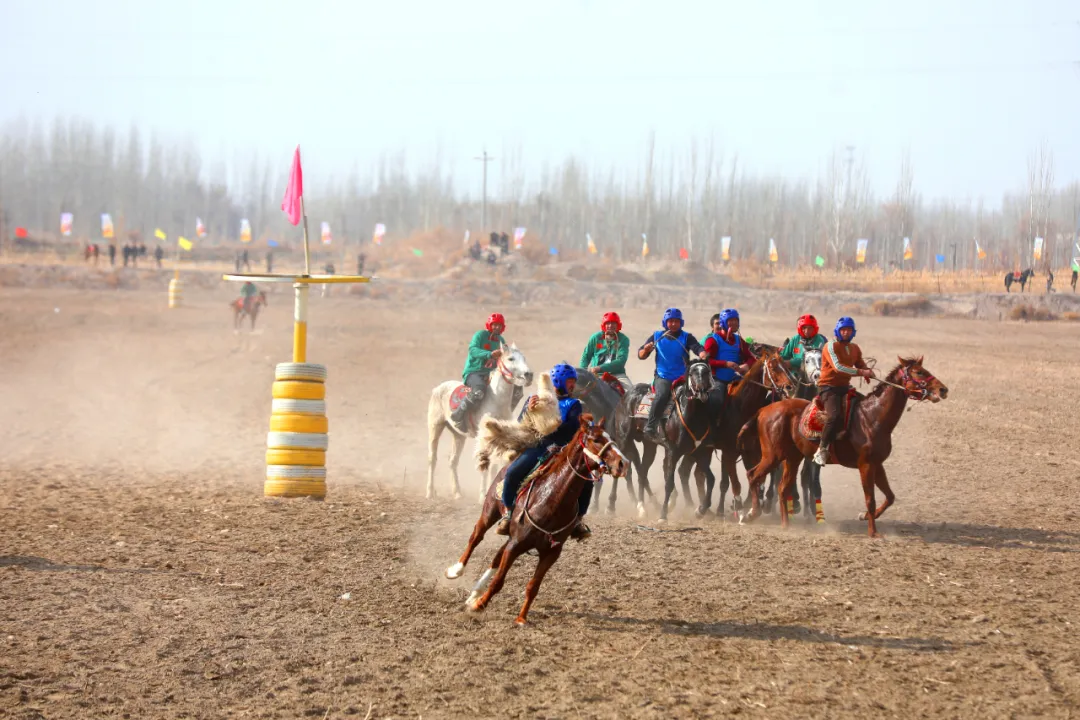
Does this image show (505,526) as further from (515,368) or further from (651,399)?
(651,399)

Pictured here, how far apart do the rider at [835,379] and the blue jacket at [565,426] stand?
4518 mm

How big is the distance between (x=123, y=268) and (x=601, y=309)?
90.4ft

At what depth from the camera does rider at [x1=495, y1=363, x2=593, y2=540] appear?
8844 millimetres

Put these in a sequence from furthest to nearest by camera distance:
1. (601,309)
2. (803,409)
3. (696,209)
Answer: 1. (696,209)
2. (601,309)
3. (803,409)

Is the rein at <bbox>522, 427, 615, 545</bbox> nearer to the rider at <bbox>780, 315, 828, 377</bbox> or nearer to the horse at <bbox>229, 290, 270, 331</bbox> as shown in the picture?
the rider at <bbox>780, 315, 828, 377</bbox>

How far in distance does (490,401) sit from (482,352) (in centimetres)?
66

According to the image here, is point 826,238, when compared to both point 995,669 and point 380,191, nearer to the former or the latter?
point 380,191

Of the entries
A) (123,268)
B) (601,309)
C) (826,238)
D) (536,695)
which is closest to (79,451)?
(536,695)

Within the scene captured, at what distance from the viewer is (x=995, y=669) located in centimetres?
755

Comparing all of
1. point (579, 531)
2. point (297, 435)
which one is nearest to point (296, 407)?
point (297, 435)

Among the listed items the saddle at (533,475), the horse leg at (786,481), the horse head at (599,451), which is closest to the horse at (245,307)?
the horse leg at (786,481)

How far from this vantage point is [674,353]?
14.0m

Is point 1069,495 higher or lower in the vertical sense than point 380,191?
lower

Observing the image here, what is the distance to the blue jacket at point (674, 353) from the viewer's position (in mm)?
13977
